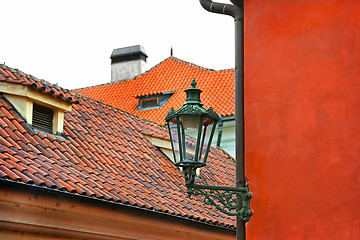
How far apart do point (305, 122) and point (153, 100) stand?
1619 cm

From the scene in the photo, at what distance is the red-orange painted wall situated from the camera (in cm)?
618

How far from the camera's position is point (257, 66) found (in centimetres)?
688

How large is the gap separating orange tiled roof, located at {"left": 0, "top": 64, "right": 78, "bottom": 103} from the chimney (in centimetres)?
1283

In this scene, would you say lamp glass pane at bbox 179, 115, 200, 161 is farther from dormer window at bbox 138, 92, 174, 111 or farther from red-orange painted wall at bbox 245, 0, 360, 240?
dormer window at bbox 138, 92, 174, 111

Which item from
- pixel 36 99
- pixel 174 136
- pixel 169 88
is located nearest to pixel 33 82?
pixel 36 99

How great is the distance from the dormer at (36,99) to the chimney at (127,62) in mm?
12914

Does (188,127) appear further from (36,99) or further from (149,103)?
(149,103)

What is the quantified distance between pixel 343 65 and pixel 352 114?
0.43 metres

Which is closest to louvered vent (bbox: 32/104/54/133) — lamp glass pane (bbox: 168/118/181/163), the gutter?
the gutter

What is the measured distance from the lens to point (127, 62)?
2522 centimetres

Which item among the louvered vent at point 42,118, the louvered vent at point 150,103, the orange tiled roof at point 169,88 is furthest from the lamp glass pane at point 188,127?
the louvered vent at point 150,103

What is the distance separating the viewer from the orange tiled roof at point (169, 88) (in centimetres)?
2091

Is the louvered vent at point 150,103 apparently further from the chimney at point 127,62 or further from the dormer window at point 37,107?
the dormer window at point 37,107

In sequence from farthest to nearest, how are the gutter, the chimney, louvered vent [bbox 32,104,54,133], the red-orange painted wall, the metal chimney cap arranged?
the chimney, the metal chimney cap, louvered vent [bbox 32,104,54,133], the gutter, the red-orange painted wall
